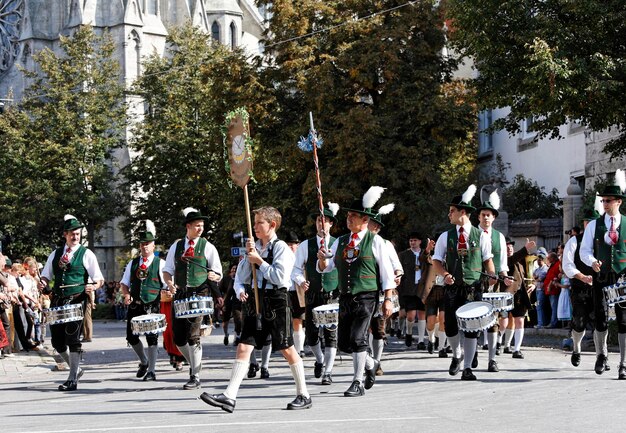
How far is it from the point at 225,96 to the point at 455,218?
25979mm

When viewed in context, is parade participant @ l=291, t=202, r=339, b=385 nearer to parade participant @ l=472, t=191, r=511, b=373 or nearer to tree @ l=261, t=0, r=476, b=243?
parade participant @ l=472, t=191, r=511, b=373

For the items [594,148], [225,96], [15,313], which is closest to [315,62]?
[225,96]

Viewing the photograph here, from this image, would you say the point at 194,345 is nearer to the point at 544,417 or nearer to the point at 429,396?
the point at 429,396

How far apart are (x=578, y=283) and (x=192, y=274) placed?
4.86 metres

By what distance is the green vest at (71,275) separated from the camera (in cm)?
1541

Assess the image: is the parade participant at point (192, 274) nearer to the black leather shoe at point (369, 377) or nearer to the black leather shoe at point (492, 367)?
the black leather shoe at point (369, 377)

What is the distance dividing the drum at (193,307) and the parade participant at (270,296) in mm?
1795

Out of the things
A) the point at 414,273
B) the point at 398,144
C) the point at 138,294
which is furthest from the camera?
the point at 398,144

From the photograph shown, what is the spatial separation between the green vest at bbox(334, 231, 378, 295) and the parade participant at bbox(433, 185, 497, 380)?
6.42ft

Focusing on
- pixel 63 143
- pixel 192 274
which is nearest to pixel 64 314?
pixel 192 274

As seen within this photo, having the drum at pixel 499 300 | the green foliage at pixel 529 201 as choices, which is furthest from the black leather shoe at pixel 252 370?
the green foliage at pixel 529 201

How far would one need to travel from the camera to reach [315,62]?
38844mm

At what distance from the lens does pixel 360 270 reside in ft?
43.2

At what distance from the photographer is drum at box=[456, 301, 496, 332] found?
14148 mm
